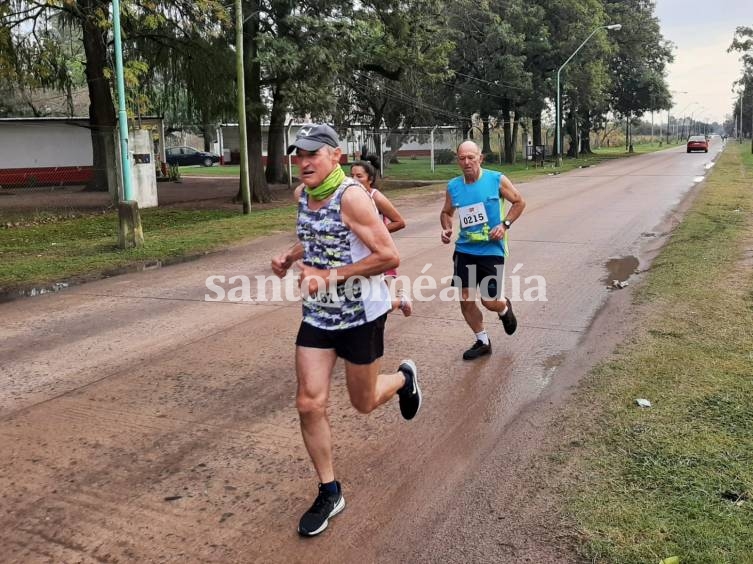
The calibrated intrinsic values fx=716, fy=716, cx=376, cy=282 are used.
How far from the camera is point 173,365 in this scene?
5.84 m

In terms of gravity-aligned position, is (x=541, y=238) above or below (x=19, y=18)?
below

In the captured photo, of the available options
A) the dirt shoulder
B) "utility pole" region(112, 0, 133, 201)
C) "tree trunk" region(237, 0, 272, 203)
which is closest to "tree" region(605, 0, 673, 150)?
"tree trunk" region(237, 0, 272, 203)

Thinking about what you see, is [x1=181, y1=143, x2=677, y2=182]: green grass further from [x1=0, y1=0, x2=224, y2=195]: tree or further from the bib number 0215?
the bib number 0215

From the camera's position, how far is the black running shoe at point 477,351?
Answer: 19.2ft

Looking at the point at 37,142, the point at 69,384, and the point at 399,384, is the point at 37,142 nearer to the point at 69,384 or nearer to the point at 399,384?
the point at 69,384

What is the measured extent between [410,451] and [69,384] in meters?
2.85

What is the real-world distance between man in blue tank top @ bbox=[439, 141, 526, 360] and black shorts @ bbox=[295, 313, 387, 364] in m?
2.58

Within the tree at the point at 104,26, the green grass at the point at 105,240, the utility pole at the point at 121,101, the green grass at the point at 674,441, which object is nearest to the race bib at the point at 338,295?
the green grass at the point at 674,441

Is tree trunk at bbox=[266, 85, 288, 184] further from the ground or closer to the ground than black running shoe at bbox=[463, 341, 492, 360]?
further from the ground

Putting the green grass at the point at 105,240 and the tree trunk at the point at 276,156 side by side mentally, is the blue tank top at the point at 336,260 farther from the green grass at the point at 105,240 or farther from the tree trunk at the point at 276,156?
the tree trunk at the point at 276,156

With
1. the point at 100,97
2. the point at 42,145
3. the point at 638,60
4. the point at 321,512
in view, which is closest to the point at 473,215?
the point at 321,512

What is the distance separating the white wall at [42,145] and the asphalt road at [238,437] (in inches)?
1035

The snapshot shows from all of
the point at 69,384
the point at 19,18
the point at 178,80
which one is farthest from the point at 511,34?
the point at 69,384

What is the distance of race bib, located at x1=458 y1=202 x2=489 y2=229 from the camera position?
5723 mm
